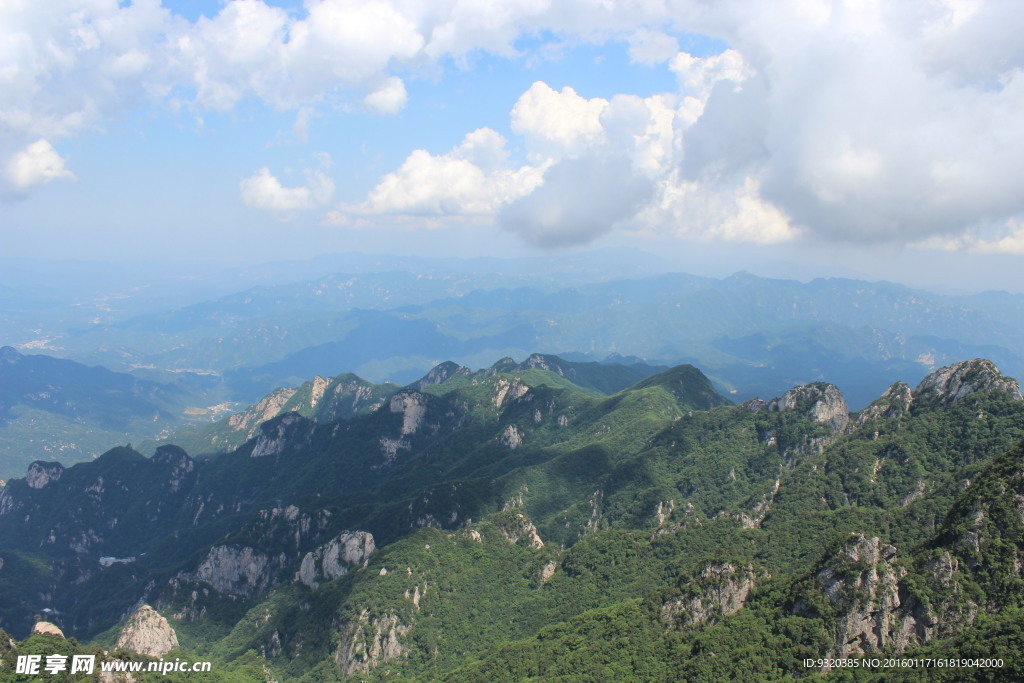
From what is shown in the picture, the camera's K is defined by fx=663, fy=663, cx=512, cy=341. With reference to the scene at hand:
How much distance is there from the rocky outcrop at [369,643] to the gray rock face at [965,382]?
126 metres

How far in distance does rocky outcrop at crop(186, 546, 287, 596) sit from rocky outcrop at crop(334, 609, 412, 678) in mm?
52964

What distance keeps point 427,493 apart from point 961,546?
129635mm

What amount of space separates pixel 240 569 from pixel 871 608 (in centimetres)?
14932

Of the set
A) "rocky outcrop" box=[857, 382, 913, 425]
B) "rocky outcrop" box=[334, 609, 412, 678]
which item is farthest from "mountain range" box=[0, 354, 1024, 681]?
"rocky outcrop" box=[857, 382, 913, 425]

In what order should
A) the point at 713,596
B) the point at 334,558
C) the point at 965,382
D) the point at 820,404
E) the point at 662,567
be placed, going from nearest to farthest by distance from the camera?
the point at 713,596 < the point at 662,567 < the point at 965,382 < the point at 334,558 < the point at 820,404

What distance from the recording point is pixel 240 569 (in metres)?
173

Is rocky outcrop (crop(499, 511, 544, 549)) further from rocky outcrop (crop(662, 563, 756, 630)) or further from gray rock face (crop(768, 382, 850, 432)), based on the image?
gray rock face (crop(768, 382, 850, 432))

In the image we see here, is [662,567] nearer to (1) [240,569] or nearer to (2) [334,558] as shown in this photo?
(2) [334,558]

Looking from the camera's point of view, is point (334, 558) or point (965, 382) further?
point (334, 558)

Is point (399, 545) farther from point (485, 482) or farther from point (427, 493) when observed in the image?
point (485, 482)

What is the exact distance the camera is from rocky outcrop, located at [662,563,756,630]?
9756 cm

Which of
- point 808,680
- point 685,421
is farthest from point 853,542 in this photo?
point 685,421

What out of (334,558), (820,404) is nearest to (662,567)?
(820,404)

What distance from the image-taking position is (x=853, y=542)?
290ft
